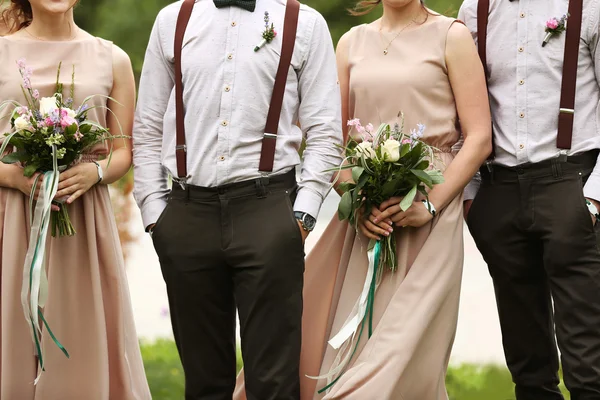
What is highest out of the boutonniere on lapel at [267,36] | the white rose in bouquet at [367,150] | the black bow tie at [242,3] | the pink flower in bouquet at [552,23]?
the pink flower in bouquet at [552,23]

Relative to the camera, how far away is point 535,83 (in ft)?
17.2

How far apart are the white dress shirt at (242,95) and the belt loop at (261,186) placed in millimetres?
35

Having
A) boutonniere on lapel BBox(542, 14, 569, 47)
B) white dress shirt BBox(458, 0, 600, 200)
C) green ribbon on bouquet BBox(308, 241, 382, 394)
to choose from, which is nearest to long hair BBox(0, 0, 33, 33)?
green ribbon on bouquet BBox(308, 241, 382, 394)

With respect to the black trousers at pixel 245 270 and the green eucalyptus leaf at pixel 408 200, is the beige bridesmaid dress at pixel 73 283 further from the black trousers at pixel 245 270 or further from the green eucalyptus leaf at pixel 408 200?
the green eucalyptus leaf at pixel 408 200

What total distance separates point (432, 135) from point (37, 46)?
1910 millimetres

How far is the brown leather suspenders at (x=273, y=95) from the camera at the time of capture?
16.2 ft

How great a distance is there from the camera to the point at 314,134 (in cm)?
509

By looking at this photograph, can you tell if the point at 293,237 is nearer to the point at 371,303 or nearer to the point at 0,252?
the point at 371,303

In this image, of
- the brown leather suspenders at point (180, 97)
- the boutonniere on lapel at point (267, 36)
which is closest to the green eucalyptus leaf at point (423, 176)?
the boutonniere on lapel at point (267, 36)

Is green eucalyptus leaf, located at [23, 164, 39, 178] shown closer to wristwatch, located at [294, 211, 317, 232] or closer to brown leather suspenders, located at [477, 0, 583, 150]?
wristwatch, located at [294, 211, 317, 232]

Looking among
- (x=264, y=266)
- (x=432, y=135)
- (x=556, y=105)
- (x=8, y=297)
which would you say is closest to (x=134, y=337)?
(x=8, y=297)

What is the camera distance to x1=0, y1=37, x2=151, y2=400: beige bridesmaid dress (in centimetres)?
524

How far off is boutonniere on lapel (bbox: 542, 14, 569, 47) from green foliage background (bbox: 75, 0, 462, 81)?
203 centimetres

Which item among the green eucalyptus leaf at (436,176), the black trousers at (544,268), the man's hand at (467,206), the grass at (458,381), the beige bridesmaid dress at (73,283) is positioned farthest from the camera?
the grass at (458,381)
